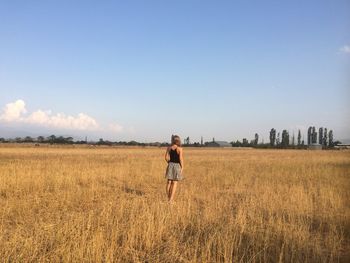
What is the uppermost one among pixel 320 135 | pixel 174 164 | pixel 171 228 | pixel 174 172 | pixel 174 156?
pixel 320 135

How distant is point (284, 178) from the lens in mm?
20078

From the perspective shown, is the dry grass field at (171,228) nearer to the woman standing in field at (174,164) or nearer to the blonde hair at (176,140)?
the woman standing in field at (174,164)

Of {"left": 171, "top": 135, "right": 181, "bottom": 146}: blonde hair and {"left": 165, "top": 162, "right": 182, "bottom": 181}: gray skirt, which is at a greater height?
{"left": 171, "top": 135, "right": 181, "bottom": 146}: blonde hair

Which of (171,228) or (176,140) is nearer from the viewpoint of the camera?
(171,228)

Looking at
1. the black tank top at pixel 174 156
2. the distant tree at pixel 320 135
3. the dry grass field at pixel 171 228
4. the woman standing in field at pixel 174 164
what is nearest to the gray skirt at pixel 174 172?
the woman standing in field at pixel 174 164

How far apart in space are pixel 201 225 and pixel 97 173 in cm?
1174

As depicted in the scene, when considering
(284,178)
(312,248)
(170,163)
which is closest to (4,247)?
(312,248)

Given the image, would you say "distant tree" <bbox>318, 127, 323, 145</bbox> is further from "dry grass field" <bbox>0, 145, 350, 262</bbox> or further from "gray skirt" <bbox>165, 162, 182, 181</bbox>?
"gray skirt" <bbox>165, 162, 182, 181</bbox>

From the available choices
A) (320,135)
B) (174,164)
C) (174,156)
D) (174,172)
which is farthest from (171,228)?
(320,135)

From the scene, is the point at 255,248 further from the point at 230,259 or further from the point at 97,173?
the point at 97,173

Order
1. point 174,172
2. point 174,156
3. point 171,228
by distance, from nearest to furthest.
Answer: point 171,228
point 174,172
point 174,156

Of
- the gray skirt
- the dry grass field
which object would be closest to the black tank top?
the gray skirt

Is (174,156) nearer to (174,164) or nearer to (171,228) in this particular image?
(174,164)

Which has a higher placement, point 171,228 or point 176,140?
point 176,140
